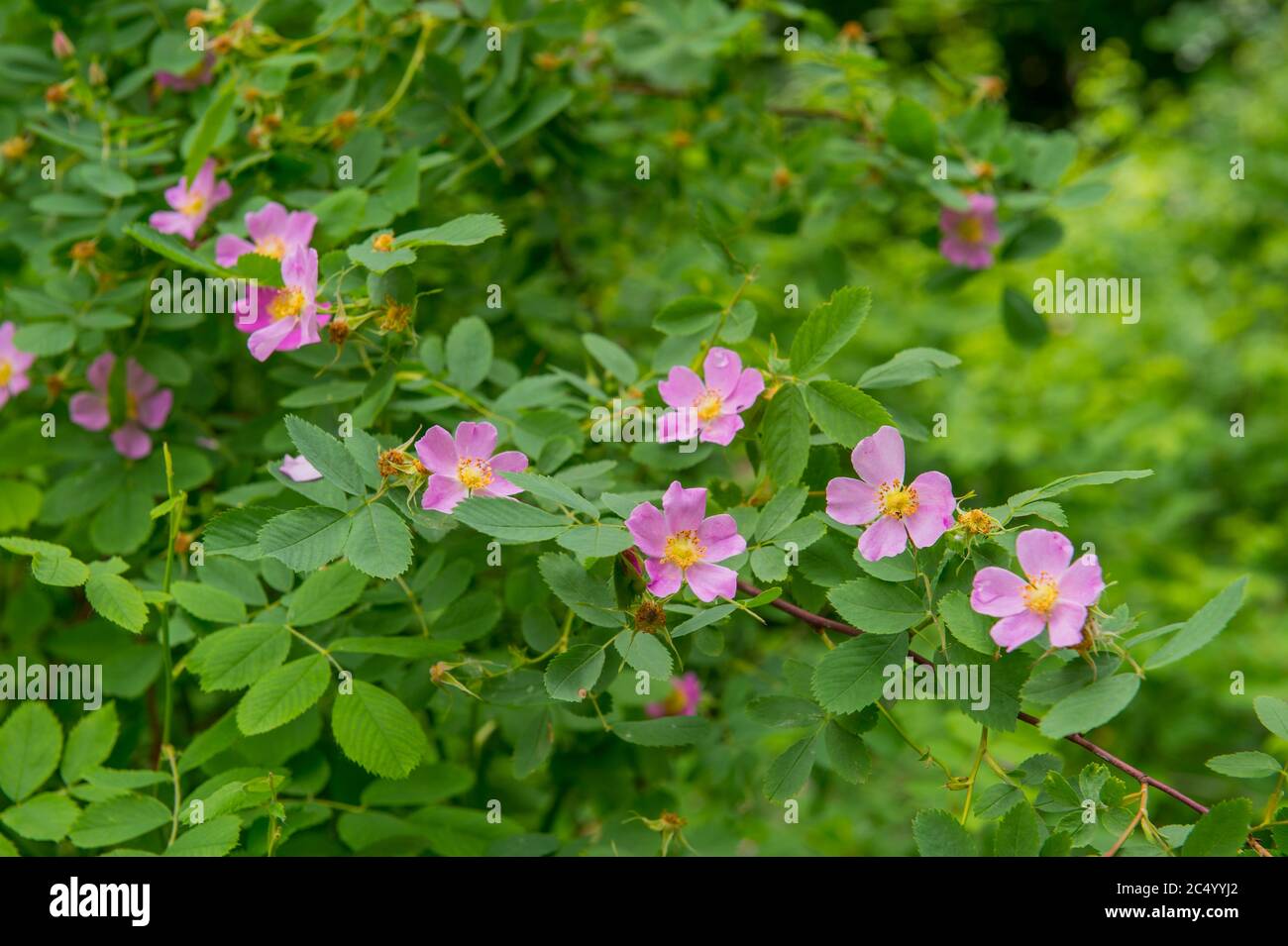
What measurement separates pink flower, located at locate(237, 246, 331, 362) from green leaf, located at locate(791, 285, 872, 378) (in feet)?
1.21

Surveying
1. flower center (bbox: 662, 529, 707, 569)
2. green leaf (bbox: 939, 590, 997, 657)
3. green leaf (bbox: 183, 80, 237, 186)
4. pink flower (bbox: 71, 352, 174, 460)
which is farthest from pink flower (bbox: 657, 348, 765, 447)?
pink flower (bbox: 71, 352, 174, 460)

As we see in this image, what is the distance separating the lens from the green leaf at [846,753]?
2.76 feet

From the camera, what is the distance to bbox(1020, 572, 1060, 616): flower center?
74 cm

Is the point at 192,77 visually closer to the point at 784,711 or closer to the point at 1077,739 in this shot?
the point at 784,711

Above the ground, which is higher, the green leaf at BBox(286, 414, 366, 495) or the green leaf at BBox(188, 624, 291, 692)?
the green leaf at BBox(286, 414, 366, 495)

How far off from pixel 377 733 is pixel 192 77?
0.84 metres

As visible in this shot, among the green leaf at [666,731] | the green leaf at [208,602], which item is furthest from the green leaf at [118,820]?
the green leaf at [666,731]

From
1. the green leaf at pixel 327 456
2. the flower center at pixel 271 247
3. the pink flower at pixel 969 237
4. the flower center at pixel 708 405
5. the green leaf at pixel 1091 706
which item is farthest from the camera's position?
the pink flower at pixel 969 237

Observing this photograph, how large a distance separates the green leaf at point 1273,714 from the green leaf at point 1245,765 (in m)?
0.02

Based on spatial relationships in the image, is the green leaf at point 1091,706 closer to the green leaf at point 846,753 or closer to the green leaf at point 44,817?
the green leaf at point 846,753

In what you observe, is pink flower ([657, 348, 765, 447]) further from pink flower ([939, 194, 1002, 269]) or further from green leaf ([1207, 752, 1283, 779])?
pink flower ([939, 194, 1002, 269])

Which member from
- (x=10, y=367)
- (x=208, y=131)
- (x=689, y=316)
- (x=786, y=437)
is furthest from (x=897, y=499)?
(x=10, y=367)

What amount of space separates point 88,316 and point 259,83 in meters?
0.29
